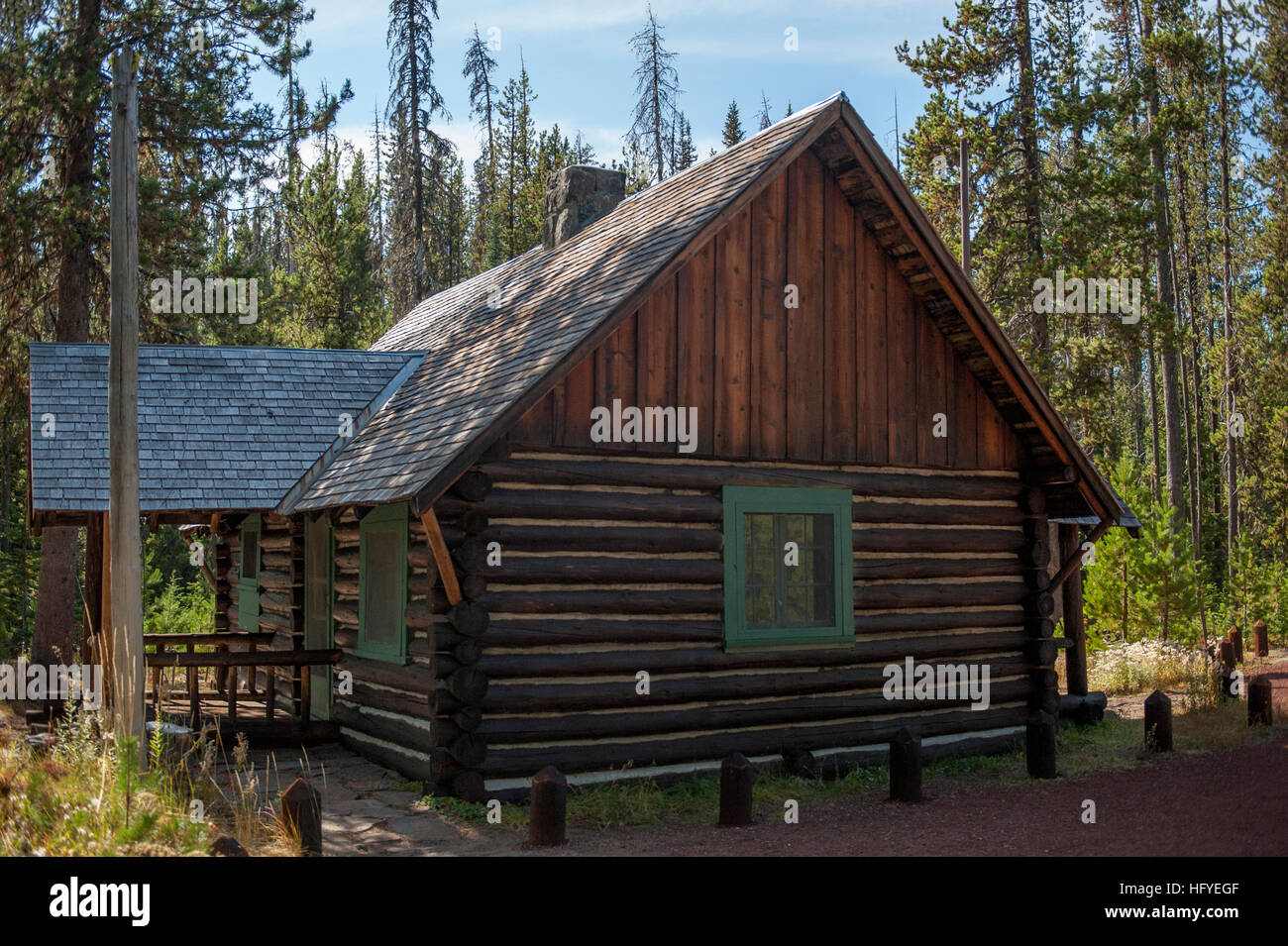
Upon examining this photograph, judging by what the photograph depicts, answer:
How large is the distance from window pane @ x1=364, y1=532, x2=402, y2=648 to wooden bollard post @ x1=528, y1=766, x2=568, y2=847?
2872 millimetres

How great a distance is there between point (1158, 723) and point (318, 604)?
9.09 meters

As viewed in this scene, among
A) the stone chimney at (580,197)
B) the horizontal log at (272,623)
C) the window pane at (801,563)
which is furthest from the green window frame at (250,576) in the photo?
the window pane at (801,563)

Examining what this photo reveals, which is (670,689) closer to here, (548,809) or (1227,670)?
(548,809)

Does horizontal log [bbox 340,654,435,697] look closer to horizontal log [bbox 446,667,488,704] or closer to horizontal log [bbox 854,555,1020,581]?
horizontal log [bbox 446,667,488,704]

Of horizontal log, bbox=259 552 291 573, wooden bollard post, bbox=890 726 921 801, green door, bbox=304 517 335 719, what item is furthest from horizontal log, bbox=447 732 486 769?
horizontal log, bbox=259 552 291 573

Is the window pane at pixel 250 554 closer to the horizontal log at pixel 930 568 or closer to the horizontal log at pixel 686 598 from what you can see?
the horizontal log at pixel 686 598

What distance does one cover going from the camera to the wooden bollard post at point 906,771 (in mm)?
9680

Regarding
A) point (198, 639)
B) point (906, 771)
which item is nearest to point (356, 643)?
point (198, 639)

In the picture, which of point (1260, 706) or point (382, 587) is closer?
point (382, 587)

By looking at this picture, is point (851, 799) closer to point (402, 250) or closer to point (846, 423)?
point (846, 423)

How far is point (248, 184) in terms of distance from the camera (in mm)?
18188

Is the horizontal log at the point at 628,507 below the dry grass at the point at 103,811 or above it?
above

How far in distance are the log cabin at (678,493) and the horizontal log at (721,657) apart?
31mm

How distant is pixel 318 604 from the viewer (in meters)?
12.7
